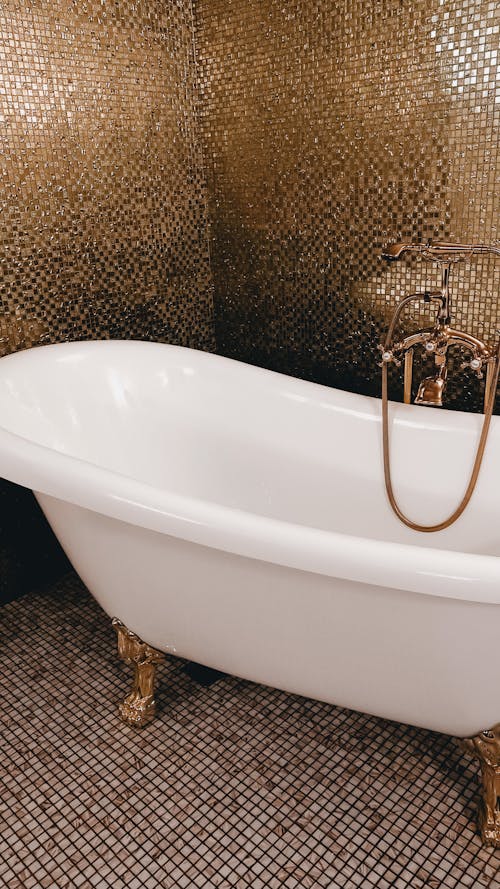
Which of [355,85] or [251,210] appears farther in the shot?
[251,210]

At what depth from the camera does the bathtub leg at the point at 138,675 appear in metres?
1.62

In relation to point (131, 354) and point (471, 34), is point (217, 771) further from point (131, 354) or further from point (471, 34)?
point (471, 34)

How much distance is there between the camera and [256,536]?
1.12 metres

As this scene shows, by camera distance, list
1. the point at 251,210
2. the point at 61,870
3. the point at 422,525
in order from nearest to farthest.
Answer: the point at 61,870, the point at 422,525, the point at 251,210

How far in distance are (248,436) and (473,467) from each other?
602 millimetres

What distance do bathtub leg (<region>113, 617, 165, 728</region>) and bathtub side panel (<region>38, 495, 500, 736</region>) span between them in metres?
0.09

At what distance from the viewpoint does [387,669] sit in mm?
1253

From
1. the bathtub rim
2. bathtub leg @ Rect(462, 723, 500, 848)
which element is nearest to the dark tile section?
the bathtub rim

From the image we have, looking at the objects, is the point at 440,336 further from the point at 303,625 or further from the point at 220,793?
the point at 220,793

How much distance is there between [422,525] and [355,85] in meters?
1.27

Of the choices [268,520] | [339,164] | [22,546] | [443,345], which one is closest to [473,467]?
[443,345]

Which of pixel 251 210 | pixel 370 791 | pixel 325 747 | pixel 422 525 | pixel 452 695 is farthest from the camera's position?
pixel 251 210

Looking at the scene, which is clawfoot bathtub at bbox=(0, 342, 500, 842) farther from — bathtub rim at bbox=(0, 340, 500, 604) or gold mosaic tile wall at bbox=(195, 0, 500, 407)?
gold mosaic tile wall at bbox=(195, 0, 500, 407)

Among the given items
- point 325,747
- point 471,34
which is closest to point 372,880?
point 325,747
